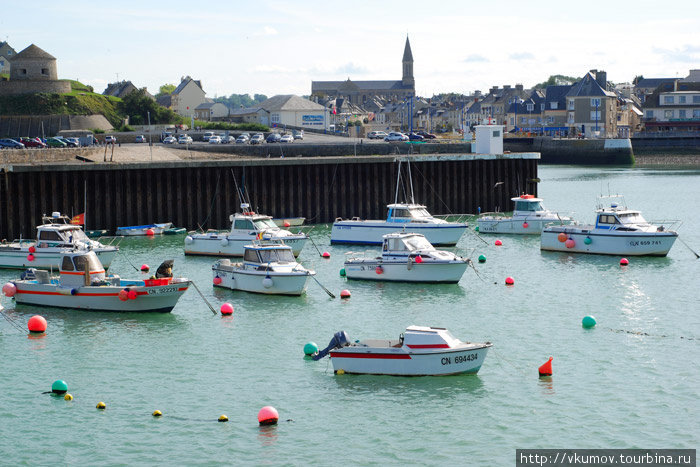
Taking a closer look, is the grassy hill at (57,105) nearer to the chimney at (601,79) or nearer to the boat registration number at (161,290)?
the chimney at (601,79)

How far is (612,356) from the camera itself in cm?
2883

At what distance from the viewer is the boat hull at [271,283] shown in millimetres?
37344

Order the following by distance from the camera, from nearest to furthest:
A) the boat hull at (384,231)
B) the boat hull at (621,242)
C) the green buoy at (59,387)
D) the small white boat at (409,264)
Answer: the green buoy at (59,387), the small white boat at (409,264), the boat hull at (621,242), the boat hull at (384,231)

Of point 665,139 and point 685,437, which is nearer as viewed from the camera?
point 685,437

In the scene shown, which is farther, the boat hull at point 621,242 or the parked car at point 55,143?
the parked car at point 55,143

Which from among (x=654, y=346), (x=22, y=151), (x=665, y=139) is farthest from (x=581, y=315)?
(x=665, y=139)

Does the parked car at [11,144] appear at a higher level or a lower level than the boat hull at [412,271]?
higher

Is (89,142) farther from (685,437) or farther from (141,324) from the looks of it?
(685,437)

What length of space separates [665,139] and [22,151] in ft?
344

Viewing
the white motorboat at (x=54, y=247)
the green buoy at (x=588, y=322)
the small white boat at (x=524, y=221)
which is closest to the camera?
the green buoy at (x=588, y=322)

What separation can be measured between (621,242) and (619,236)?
0.34m

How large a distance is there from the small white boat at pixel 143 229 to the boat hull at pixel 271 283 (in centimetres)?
1944

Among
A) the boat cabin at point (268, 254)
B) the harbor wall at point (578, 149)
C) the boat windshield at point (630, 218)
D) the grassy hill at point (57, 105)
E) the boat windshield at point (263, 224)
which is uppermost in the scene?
the grassy hill at point (57, 105)

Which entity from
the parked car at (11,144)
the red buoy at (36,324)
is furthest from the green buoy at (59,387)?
the parked car at (11,144)
